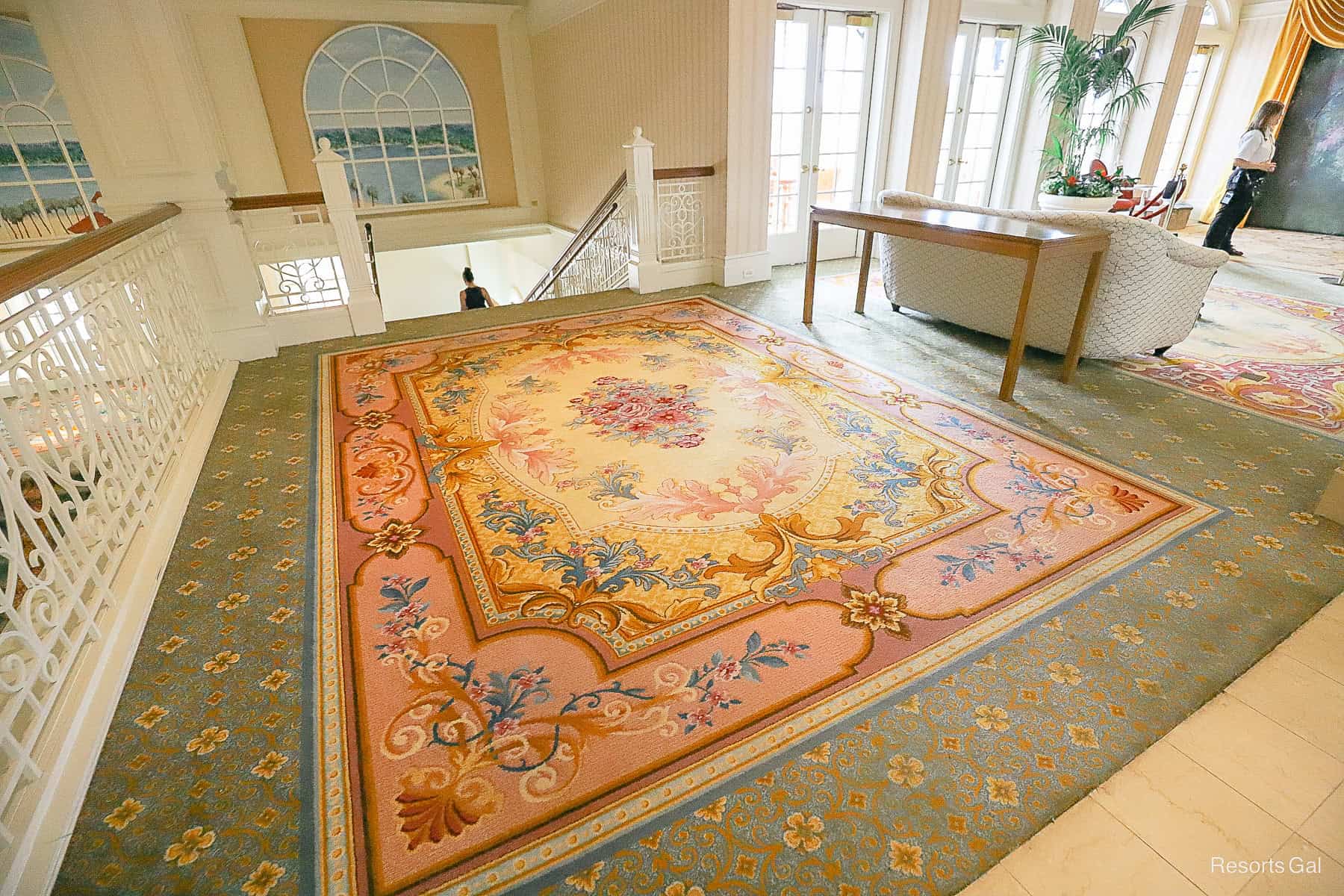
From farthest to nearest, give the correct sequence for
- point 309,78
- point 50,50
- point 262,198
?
point 309,78, point 262,198, point 50,50

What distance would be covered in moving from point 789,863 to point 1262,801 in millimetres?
1027

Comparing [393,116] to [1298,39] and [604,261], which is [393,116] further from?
[1298,39]

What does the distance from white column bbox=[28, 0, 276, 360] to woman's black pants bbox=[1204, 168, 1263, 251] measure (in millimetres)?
8273

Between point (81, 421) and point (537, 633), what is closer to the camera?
point (537, 633)

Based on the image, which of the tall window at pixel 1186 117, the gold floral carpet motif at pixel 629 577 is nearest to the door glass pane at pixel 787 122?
the gold floral carpet motif at pixel 629 577

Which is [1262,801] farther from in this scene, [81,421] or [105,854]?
[81,421]

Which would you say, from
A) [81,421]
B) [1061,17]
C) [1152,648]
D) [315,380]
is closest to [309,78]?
[315,380]

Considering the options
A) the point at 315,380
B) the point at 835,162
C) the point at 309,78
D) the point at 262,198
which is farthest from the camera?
the point at 309,78

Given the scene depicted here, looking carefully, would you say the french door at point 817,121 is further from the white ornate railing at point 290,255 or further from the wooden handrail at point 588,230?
the white ornate railing at point 290,255

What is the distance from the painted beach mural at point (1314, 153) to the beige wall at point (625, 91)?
8.48 metres

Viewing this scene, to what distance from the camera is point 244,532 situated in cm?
224

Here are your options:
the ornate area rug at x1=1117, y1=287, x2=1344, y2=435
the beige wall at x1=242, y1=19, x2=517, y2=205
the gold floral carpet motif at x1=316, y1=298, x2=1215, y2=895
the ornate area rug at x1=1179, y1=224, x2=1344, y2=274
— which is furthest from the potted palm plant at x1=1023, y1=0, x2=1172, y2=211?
the beige wall at x1=242, y1=19, x2=517, y2=205

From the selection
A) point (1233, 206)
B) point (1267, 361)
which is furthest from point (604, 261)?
point (1233, 206)

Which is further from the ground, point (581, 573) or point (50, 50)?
point (50, 50)
